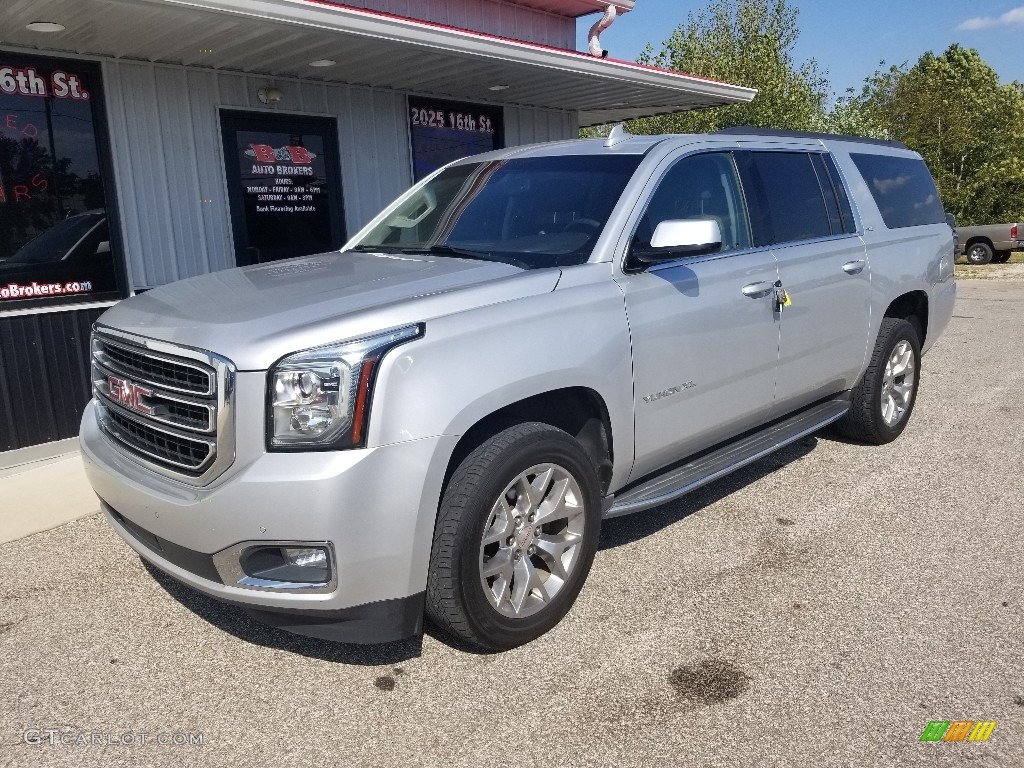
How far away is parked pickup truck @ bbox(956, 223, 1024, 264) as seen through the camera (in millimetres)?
21844

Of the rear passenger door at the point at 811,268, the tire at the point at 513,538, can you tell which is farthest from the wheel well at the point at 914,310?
the tire at the point at 513,538

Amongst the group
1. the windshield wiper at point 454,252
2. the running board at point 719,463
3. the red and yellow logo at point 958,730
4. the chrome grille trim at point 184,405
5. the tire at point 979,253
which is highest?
the windshield wiper at point 454,252

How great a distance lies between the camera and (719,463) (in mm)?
3939

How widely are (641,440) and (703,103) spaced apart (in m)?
7.96

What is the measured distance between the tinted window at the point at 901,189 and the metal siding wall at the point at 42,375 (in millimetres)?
5641

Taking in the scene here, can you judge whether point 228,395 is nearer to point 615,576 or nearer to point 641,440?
point 641,440

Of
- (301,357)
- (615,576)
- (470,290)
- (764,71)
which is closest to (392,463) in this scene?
(301,357)

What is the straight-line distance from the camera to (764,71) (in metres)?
22.7

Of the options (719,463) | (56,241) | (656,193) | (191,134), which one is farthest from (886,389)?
(56,241)

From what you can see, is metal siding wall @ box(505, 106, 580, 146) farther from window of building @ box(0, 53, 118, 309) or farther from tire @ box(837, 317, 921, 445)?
tire @ box(837, 317, 921, 445)

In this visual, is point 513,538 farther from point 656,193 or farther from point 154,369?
point 656,193

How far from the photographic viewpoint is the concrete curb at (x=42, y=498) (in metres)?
4.48

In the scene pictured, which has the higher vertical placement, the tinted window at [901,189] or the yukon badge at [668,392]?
the tinted window at [901,189]

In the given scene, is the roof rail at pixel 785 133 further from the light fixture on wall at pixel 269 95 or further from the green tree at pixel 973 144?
the green tree at pixel 973 144
